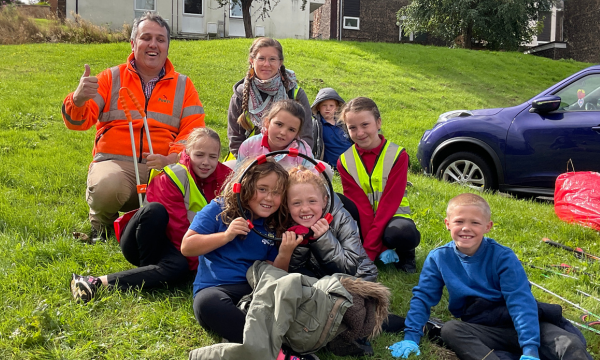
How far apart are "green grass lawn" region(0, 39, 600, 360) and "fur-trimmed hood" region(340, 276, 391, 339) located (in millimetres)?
213

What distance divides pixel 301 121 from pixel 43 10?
3557 cm

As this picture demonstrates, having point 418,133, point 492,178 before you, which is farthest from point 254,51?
point 418,133

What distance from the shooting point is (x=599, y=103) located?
630 centimetres

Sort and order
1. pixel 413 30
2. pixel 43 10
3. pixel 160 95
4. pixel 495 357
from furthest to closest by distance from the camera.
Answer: pixel 43 10, pixel 413 30, pixel 160 95, pixel 495 357

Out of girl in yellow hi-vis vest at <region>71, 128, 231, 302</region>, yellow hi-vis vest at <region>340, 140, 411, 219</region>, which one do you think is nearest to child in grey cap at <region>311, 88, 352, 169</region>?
yellow hi-vis vest at <region>340, 140, 411, 219</region>

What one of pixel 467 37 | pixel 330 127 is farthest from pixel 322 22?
pixel 330 127

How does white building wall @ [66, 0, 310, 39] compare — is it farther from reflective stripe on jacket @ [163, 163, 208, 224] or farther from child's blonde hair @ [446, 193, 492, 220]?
child's blonde hair @ [446, 193, 492, 220]

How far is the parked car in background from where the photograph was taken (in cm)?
629

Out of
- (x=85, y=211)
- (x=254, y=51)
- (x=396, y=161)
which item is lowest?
(x=85, y=211)

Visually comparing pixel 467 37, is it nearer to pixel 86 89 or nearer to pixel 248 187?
pixel 86 89

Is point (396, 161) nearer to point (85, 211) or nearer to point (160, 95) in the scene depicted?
point (160, 95)

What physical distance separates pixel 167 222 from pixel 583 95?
5594mm

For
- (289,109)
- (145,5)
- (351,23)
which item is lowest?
(289,109)

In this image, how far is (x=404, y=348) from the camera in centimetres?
298
